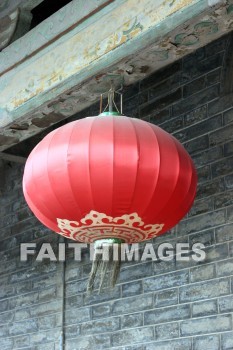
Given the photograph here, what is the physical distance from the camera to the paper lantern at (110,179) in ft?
9.54

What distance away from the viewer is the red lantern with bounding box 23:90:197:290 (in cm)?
291

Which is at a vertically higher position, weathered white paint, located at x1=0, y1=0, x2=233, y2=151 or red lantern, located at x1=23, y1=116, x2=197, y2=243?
weathered white paint, located at x1=0, y1=0, x2=233, y2=151

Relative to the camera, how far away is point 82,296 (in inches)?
191

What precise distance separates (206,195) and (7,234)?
1.99m

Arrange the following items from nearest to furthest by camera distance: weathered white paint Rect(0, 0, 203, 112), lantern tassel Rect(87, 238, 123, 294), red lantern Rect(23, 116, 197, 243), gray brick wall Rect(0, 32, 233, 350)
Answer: red lantern Rect(23, 116, 197, 243) < lantern tassel Rect(87, 238, 123, 294) < weathered white paint Rect(0, 0, 203, 112) < gray brick wall Rect(0, 32, 233, 350)

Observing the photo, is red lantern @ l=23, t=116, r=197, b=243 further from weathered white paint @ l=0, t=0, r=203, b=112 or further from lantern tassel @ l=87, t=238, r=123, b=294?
weathered white paint @ l=0, t=0, r=203, b=112

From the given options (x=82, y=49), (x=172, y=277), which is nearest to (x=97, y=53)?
(x=82, y=49)

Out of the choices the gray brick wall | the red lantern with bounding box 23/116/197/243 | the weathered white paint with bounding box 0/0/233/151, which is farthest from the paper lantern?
the gray brick wall

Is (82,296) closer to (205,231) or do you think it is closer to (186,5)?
(205,231)

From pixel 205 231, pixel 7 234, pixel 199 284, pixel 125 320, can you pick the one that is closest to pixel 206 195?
pixel 205 231

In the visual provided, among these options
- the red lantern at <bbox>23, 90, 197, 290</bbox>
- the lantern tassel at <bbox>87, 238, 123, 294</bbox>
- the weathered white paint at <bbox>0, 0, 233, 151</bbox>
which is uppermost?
the weathered white paint at <bbox>0, 0, 233, 151</bbox>

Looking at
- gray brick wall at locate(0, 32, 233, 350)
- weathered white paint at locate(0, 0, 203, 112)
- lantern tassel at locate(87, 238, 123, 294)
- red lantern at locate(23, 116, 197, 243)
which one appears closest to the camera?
red lantern at locate(23, 116, 197, 243)

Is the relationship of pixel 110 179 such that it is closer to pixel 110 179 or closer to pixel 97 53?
pixel 110 179

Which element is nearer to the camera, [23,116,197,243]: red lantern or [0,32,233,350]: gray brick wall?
[23,116,197,243]: red lantern
